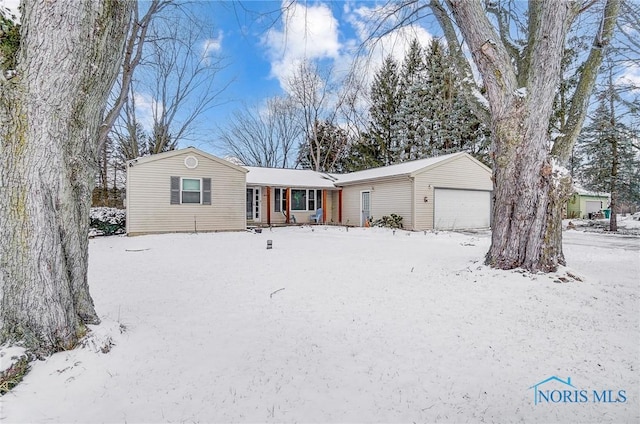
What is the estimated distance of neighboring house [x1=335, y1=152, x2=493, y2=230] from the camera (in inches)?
549

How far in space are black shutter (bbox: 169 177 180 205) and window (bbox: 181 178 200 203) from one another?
0.59ft

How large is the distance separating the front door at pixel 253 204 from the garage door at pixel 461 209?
8.67 meters

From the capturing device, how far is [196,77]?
1816cm

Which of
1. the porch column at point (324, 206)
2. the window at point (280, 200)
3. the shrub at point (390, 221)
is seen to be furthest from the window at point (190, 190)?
the shrub at point (390, 221)

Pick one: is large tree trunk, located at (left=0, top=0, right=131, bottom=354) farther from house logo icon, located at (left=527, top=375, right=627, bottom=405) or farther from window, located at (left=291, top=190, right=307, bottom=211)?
window, located at (left=291, top=190, right=307, bottom=211)

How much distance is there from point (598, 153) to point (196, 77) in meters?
21.9

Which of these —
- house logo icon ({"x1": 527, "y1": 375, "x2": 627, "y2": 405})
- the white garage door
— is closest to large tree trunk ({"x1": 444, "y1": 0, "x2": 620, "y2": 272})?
house logo icon ({"x1": 527, "y1": 375, "x2": 627, "y2": 405})

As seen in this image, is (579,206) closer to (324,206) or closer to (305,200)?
(324,206)

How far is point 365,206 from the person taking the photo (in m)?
16.6

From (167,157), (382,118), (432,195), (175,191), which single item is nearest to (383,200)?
(432,195)

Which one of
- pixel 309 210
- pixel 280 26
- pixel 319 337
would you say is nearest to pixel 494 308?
pixel 319 337

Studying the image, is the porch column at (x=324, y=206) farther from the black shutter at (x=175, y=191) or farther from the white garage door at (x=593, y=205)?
the white garage door at (x=593, y=205)

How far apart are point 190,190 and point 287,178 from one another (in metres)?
6.15

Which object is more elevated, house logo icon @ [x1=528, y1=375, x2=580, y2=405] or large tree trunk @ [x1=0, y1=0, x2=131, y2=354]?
large tree trunk @ [x1=0, y1=0, x2=131, y2=354]
